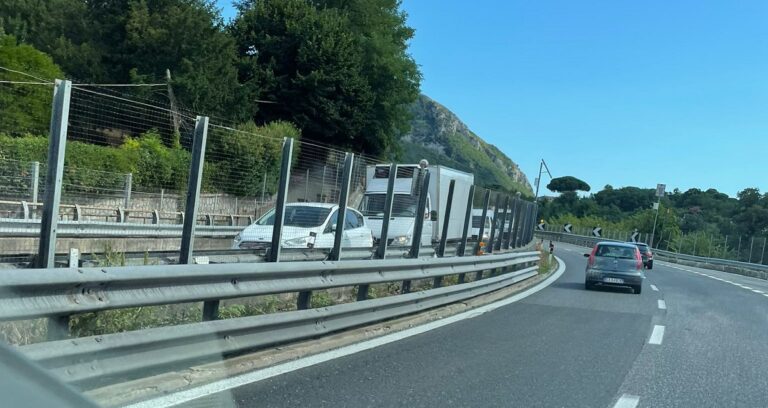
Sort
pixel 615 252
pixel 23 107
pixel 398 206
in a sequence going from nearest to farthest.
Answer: pixel 23 107 < pixel 615 252 < pixel 398 206

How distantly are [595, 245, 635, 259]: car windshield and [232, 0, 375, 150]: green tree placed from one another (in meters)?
21.2

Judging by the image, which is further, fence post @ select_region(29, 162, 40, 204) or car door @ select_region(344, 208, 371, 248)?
car door @ select_region(344, 208, 371, 248)

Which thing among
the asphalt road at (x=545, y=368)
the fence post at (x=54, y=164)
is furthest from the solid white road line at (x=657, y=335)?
the fence post at (x=54, y=164)

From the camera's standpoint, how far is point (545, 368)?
7148 mm

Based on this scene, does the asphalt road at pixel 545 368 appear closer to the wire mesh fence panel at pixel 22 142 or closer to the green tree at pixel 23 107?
the wire mesh fence panel at pixel 22 142

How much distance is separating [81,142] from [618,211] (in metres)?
121

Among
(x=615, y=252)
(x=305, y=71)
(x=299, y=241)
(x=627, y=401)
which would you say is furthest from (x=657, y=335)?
(x=305, y=71)

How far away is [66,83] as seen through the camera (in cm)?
500

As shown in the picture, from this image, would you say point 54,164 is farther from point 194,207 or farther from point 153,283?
point 194,207

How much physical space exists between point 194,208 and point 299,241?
214 inches

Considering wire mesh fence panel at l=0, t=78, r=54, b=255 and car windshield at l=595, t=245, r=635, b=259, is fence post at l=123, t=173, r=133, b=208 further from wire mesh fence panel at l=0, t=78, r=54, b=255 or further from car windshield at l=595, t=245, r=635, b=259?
car windshield at l=595, t=245, r=635, b=259

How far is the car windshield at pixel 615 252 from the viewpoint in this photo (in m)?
18.0

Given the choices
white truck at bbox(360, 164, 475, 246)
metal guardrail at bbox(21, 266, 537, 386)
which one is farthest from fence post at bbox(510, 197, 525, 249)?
metal guardrail at bbox(21, 266, 537, 386)

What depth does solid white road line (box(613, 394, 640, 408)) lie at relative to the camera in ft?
19.1
